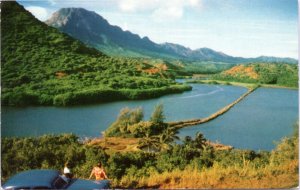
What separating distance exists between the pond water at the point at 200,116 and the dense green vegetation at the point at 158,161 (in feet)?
0.98

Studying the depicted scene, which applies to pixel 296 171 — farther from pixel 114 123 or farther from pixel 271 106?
pixel 114 123

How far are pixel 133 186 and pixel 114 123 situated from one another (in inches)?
106

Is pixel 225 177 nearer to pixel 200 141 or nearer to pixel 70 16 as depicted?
pixel 200 141

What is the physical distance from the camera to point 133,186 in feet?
31.1

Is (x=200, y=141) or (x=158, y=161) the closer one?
(x=158, y=161)

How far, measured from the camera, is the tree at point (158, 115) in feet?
38.7

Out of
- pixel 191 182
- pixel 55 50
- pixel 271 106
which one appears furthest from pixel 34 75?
pixel 271 106

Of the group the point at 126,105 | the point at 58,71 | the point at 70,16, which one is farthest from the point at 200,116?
the point at 70,16

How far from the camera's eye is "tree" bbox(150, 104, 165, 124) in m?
11.8

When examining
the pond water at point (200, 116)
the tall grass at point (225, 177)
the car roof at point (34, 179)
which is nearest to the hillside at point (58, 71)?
the pond water at point (200, 116)

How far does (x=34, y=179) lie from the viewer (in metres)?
7.92

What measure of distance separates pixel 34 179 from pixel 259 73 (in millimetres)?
8267

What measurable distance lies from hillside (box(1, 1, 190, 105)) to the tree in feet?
1.71

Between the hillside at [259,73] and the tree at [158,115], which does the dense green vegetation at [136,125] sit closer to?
the tree at [158,115]
